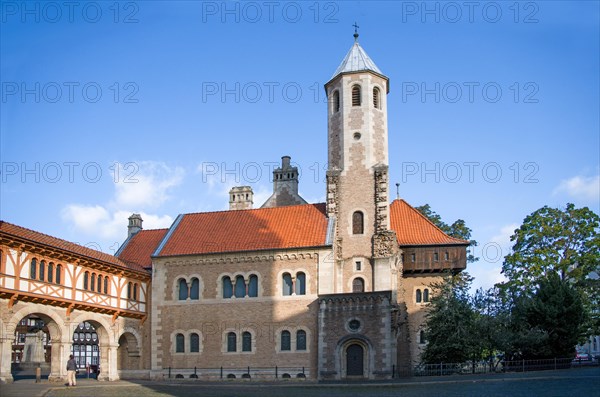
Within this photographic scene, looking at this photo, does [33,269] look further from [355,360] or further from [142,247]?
[355,360]

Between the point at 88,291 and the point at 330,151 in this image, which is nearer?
the point at 88,291

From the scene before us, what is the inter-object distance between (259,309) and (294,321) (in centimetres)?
242

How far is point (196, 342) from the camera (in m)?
42.9

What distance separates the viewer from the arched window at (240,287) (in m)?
42.6

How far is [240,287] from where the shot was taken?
140ft

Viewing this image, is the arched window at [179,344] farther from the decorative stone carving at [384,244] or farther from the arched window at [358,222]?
the decorative stone carving at [384,244]

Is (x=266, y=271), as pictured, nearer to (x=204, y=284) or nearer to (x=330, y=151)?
(x=204, y=284)

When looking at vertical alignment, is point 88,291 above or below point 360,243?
below

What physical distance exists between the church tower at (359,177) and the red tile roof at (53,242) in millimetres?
13604

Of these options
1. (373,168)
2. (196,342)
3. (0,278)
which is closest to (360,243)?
(373,168)

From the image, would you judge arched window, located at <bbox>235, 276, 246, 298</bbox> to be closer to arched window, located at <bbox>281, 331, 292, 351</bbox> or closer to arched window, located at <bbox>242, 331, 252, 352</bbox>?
arched window, located at <bbox>242, 331, 252, 352</bbox>

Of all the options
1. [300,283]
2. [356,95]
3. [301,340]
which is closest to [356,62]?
[356,95]

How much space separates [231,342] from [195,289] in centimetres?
431

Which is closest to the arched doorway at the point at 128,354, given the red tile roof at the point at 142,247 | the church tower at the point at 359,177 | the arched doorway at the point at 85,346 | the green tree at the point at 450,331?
the red tile roof at the point at 142,247
